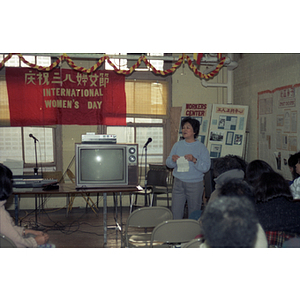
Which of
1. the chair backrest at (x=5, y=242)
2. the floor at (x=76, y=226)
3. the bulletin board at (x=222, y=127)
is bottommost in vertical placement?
the floor at (x=76, y=226)

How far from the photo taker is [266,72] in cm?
502

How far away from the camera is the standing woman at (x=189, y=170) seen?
3564 mm

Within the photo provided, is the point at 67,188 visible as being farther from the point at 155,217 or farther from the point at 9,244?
the point at 9,244

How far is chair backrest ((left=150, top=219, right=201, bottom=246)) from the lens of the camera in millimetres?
2334

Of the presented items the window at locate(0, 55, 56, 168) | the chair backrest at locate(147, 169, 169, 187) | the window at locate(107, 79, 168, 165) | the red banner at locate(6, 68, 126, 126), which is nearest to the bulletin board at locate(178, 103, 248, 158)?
the window at locate(107, 79, 168, 165)

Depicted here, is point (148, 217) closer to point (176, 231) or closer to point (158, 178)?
point (176, 231)

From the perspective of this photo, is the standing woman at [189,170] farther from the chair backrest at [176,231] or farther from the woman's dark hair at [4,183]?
the woman's dark hair at [4,183]

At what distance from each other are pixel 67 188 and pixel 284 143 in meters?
2.99

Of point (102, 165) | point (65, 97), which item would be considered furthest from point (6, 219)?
point (65, 97)

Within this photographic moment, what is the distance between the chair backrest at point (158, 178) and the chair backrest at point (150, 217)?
8.89 ft

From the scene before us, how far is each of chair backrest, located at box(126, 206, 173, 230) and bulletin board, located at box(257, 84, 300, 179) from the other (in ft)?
7.56

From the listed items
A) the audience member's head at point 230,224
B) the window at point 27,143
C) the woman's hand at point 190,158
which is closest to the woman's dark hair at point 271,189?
the audience member's head at point 230,224

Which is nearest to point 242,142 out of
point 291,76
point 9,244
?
point 291,76

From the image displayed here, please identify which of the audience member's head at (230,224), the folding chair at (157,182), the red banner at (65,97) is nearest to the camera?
the audience member's head at (230,224)
